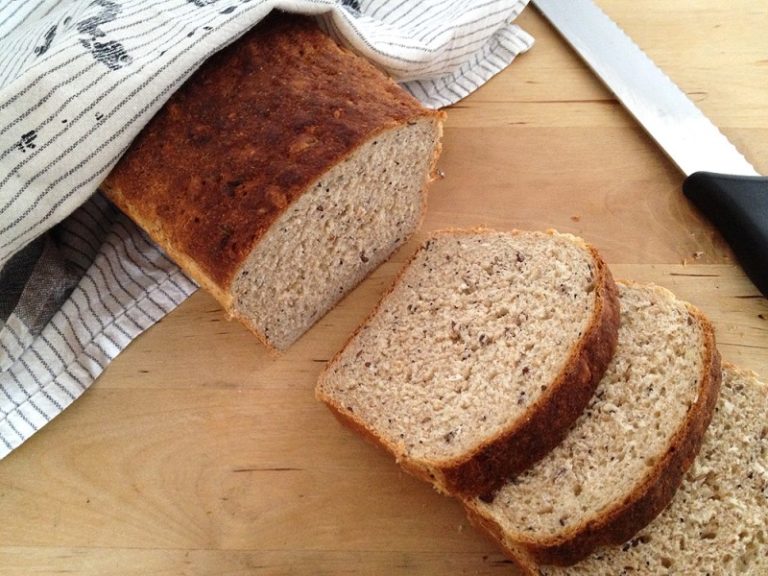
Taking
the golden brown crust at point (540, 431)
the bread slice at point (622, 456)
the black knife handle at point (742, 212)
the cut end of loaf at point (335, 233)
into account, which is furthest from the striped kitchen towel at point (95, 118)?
the bread slice at point (622, 456)

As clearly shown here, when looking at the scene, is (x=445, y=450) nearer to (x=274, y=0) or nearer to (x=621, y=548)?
(x=621, y=548)

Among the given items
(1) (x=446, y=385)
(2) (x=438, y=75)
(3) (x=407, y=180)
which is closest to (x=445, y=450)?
(1) (x=446, y=385)

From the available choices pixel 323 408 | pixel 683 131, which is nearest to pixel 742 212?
pixel 683 131

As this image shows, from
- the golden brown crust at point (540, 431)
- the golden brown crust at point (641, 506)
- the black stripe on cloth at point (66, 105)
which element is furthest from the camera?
the black stripe on cloth at point (66, 105)

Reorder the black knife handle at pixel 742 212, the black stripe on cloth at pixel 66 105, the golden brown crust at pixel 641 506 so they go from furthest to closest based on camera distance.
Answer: the black knife handle at pixel 742 212, the black stripe on cloth at pixel 66 105, the golden brown crust at pixel 641 506

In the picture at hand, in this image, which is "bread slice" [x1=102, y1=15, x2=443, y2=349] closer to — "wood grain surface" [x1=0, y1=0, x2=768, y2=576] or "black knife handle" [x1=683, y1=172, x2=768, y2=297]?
"wood grain surface" [x1=0, y1=0, x2=768, y2=576]

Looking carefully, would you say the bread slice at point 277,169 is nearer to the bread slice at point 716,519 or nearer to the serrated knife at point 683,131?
the serrated knife at point 683,131

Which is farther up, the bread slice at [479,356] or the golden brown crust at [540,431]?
the bread slice at [479,356]
